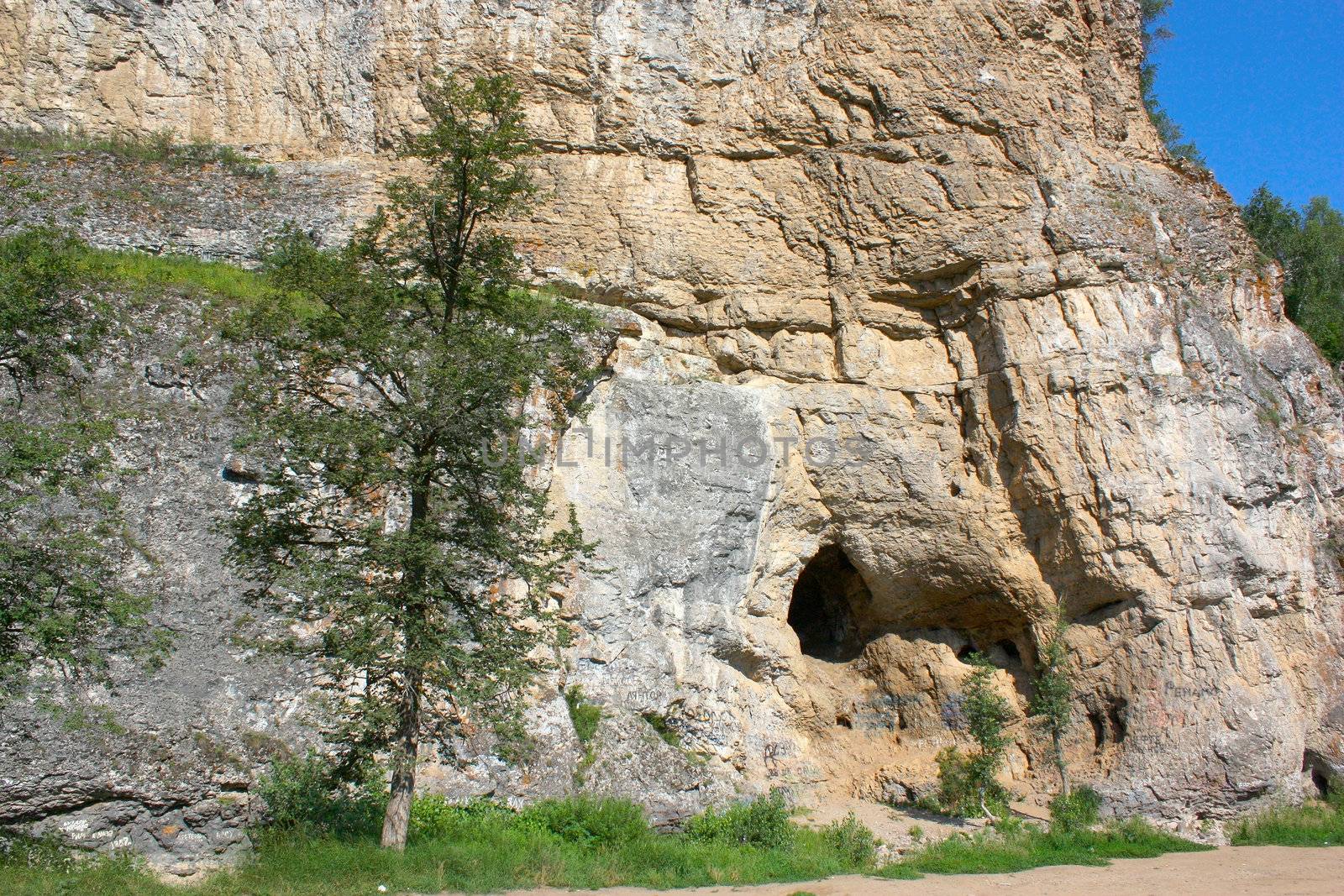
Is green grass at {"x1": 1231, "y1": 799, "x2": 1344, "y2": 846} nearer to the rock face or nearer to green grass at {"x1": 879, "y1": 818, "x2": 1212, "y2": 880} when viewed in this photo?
the rock face

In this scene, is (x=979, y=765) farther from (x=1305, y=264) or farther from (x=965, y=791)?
(x=1305, y=264)

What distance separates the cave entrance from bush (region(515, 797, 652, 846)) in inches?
199

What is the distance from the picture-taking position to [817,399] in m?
13.0

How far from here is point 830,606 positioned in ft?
48.2

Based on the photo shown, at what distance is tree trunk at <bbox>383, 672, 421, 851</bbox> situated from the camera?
7.91 meters

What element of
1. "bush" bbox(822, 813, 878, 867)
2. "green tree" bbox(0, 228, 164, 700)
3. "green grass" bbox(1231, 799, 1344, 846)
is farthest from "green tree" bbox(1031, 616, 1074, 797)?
"green tree" bbox(0, 228, 164, 700)

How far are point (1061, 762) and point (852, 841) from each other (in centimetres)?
286

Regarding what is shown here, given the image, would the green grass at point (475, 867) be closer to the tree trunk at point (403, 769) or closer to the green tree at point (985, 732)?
the tree trunk at point (403, 769)

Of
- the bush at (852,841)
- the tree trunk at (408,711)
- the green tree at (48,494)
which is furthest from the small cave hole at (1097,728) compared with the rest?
the green tree at (48,494)

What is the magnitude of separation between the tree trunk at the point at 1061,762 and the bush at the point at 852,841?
2258mm

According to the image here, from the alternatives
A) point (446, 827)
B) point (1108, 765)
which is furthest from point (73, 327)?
point (1108, 765)

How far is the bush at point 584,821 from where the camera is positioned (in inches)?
378

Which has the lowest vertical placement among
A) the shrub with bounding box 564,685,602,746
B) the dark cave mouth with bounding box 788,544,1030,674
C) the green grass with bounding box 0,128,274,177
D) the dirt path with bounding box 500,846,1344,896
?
the dirt path with bounding box 500,846,1344,896

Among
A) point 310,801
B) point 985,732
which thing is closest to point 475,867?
point 310,801
